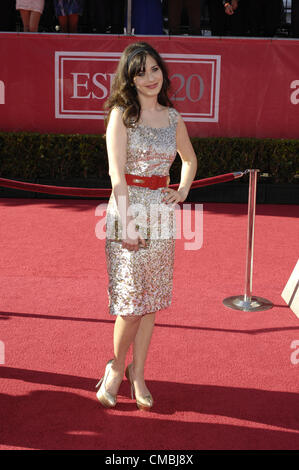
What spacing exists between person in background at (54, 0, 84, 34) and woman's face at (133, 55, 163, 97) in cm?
743

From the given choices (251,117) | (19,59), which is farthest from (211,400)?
(19,59)

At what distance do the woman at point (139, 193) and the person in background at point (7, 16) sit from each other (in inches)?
318

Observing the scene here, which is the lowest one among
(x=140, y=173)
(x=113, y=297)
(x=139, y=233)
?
(x=113, y=297)

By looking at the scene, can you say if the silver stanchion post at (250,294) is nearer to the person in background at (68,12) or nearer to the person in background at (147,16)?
the person in background at (147,16)

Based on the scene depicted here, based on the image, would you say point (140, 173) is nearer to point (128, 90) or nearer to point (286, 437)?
point (128, 90)

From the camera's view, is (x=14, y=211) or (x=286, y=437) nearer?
(x=286, y=437)

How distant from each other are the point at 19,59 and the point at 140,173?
24.1ft

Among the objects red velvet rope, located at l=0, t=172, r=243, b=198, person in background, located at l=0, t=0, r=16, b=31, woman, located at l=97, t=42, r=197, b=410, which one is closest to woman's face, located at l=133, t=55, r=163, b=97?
woman, located at l=97, t=42, r=197, b=410

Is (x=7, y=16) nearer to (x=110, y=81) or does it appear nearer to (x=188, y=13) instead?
(x=110, y=81)

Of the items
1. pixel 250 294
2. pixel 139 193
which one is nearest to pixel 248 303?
pixel 250 294

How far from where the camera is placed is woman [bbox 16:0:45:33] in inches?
384

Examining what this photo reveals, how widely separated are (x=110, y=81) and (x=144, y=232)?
6928 millimetres

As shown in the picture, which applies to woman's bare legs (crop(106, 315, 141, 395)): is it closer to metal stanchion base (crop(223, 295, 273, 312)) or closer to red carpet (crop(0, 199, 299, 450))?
red carpet (crop(0, 199, 299, 450))

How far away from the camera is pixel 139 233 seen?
303 cm
